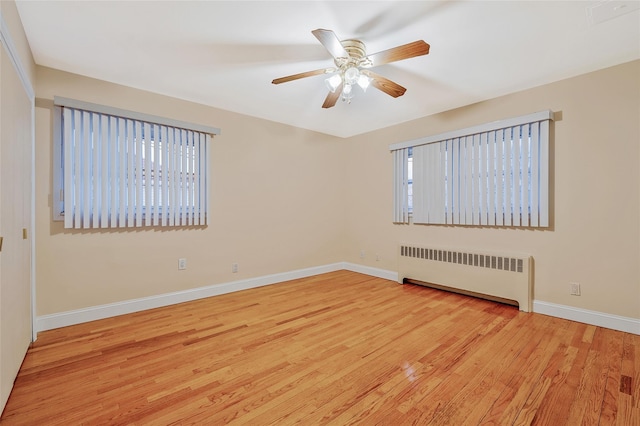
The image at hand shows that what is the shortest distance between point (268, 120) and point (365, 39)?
87.5 inches

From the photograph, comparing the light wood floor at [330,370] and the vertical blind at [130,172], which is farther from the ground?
the vertical blind at [130,172]

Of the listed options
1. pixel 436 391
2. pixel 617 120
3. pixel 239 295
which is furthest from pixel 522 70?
pixel 239 295

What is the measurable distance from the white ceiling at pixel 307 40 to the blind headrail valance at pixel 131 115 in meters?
0.31

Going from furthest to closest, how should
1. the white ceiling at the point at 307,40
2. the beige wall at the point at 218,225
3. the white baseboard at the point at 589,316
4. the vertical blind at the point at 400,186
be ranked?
1. the vertical blind at the point at 400,186
2. the beige wall at the point at 218,225
3. the white baseboard at the point at 589,316
4. the white ceiling at the point at 307,40

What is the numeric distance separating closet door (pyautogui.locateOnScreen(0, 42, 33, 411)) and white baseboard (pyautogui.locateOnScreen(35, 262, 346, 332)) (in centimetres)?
Result: 34

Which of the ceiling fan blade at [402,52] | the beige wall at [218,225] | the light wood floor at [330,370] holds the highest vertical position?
the ceiling fan blade at [402,52]

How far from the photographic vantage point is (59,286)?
8.50 feet

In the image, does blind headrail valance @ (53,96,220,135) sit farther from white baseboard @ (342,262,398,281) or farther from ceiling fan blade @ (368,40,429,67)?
white baseboard @ (342,262,398,281)

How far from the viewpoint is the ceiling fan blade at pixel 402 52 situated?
183 centimetres

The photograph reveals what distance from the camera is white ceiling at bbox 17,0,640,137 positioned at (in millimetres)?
1859

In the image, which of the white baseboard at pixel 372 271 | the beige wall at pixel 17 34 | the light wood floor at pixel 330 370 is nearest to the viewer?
the light wood floor at pixel 330 370

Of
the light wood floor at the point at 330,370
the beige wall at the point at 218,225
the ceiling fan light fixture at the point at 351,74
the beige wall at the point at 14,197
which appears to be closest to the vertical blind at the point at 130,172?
the beige wall at the point at 218,225

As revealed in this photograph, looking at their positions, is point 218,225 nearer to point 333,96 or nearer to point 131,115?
point 131,115

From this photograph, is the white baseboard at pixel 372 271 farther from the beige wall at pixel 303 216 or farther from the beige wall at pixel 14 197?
the beige wall at pixel 14 197
